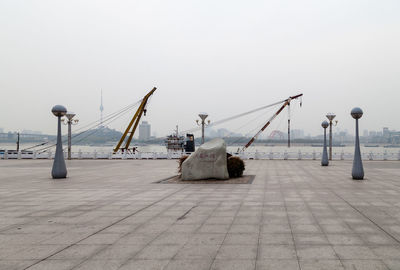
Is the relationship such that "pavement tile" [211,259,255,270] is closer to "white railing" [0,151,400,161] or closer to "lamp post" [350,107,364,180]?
"lamp post" [350,107,364,180]

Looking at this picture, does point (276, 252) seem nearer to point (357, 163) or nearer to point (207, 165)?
point (207, 165)

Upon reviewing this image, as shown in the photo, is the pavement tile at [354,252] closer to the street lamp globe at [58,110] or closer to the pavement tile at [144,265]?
the pavement tile at [144,265]

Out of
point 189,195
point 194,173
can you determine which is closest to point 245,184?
point 194,173

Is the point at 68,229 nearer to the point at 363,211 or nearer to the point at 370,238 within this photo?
the point at 370,238

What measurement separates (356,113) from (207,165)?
24.9 feet

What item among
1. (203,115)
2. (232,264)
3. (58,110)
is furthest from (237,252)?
(203,115)

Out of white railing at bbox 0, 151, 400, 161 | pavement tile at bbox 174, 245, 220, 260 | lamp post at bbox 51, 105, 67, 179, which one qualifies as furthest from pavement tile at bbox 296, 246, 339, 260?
white railing at bbox 0, 151, 400, 161

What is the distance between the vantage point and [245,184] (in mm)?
14305

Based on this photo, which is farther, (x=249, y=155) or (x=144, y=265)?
(x=249, y=155)

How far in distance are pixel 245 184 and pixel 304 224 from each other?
709cm

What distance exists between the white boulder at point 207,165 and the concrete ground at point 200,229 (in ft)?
11.9

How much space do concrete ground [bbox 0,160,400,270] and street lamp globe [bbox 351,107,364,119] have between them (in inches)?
223

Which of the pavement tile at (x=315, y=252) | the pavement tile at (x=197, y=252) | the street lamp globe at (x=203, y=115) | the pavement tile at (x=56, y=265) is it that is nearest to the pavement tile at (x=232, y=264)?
the pavement tile at (x=197, y=252)

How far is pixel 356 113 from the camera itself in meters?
16.8
